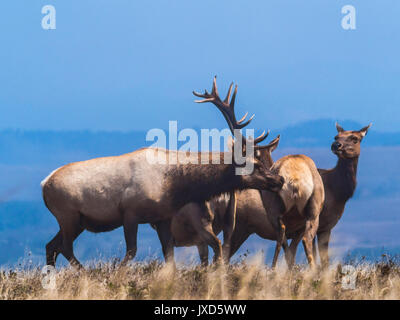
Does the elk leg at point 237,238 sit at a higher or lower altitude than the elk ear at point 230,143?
lower

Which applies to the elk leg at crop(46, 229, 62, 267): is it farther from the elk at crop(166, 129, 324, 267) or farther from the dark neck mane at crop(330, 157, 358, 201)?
the dark neck mane at crop(330, 157, 358, 201)

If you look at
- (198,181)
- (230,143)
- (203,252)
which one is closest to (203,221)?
(198,181)

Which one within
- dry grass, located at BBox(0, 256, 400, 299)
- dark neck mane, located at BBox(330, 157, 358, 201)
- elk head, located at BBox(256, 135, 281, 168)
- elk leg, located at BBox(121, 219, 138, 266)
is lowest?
dry grass, located at BBox(0, 256, 400, 299)

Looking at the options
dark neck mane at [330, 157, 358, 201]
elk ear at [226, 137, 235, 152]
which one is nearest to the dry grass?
elk ear at [226, 137, 235, 152]

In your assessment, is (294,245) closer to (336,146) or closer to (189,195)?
(336,146)

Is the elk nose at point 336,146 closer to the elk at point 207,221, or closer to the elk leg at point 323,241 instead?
the elk at point 207,221

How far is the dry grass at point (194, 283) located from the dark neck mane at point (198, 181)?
144 cm

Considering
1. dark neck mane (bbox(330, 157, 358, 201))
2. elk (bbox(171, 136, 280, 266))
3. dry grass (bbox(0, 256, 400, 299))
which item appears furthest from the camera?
dark neck mane (bbox(330, 157, 358, 201))

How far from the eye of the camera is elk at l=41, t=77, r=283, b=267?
41.3 ft

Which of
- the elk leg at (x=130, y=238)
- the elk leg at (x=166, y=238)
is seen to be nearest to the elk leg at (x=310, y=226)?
the elk leg at (x=166, y=238)

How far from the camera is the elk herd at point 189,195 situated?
41.5ft

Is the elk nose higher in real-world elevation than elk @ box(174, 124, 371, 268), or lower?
higher
